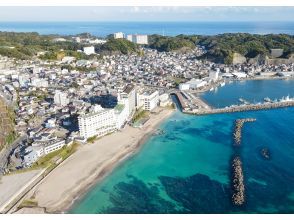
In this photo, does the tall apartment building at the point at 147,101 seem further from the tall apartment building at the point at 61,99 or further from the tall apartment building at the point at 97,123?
the tall apartment building at the point at 61,99

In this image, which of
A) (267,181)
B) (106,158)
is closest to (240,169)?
(267,181)

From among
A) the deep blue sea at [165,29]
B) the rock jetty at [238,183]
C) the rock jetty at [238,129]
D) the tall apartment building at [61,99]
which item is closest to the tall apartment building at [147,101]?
the tall apartment building at [61,99]

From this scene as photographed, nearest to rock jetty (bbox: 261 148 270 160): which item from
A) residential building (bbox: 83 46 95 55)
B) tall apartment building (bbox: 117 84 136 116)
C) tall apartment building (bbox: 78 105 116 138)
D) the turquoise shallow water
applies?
the turquoise shallow water

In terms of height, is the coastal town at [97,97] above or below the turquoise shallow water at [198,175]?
above

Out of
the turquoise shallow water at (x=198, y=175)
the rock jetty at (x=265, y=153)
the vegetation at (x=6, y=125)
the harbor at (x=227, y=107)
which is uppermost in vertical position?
the vegetation at (x=6, y=125)

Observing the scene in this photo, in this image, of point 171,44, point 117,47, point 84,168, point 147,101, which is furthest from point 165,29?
point 84,168

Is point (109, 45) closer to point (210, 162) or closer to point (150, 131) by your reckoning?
point (150, 131)

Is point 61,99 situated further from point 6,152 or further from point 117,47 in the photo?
point 117,47
